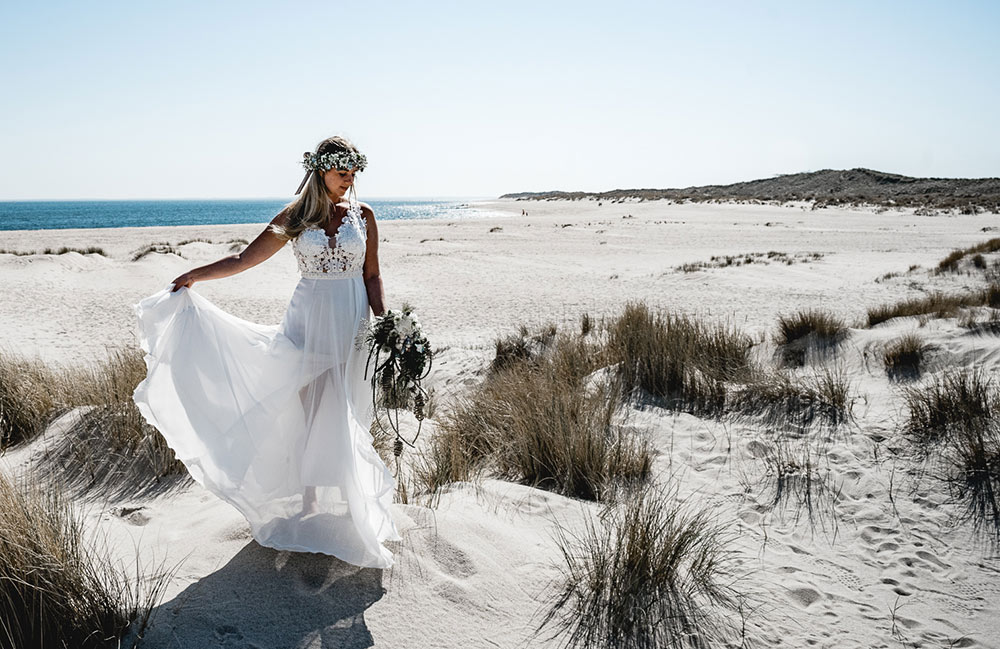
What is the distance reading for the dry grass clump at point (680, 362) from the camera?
5754 mm

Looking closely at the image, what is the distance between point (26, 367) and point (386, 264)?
14484 millimetres

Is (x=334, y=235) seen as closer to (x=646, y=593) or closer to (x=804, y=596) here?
(x=646, y=593)

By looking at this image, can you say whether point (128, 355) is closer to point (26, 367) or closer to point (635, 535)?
point (26, 367)

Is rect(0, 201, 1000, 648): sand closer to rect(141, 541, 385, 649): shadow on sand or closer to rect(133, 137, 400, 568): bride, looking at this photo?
rect(141, 541, 385, 649): shadow on sand

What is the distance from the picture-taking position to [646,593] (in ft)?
9.42

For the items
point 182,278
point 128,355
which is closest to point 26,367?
point 128,355

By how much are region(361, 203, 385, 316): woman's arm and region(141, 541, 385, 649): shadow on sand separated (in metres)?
1.38

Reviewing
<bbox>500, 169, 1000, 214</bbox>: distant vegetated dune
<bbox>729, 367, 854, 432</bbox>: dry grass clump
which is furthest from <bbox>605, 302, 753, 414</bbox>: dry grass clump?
<bbox>500, 169, 1000, 214</bbox>: distant vegetated dune

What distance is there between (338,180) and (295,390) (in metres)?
1.15

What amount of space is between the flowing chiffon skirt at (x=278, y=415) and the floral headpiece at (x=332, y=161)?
61cm

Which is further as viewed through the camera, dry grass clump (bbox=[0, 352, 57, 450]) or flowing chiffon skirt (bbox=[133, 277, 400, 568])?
dry grass clump (bbox=[0, 352, 57, 450])

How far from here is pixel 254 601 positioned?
2729mm

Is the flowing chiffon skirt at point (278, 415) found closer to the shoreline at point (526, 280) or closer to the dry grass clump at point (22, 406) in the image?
the dry grass clump at point (22, 406)

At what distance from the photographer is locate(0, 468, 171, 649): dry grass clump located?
2.31 m
